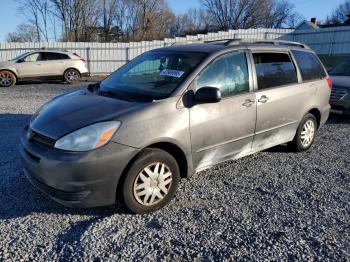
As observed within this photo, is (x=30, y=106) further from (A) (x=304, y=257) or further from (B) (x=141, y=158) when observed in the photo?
(A) (x=304, y=257)

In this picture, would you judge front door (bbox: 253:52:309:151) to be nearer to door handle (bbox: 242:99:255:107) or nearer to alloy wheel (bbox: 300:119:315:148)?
door handle (bbox: 242:99:255:107)

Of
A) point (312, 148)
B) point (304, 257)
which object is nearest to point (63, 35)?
point (312, 148)

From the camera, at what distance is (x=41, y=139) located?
11.2 feet

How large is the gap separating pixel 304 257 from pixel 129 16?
53.7 m

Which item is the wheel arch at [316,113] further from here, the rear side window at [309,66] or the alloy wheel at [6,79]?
the alloy wheel at [6,79]

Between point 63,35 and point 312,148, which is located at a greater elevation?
point 63,35

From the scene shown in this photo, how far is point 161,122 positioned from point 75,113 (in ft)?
2.88

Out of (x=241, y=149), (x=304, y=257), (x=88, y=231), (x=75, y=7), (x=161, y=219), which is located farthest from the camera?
(x=75, y=7)

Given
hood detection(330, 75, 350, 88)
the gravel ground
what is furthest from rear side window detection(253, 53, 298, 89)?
hood detection(330, 75, 350, 88)

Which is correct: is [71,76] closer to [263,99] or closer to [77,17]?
[263,99]

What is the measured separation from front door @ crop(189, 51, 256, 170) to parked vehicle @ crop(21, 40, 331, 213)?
0.01 m

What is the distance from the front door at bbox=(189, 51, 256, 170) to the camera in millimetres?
3873

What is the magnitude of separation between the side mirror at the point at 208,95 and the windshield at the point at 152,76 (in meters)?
0.27

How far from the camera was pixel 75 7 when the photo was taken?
3859 cm
